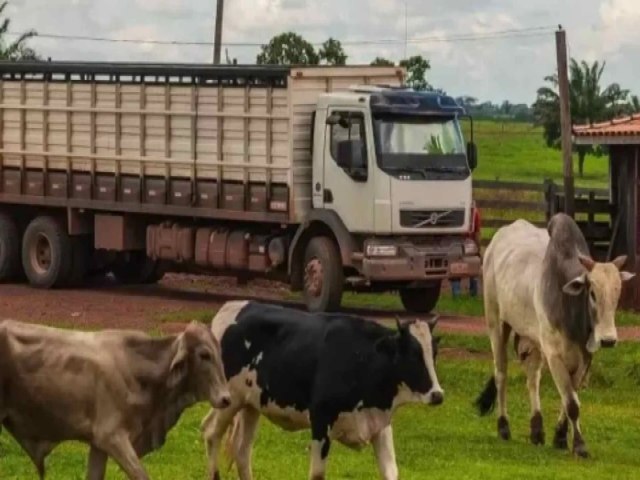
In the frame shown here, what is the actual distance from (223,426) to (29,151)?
759 inches

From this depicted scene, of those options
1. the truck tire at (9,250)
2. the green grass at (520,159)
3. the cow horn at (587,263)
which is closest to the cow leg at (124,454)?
the cow horn at (587,263)

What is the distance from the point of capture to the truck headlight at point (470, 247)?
88.1ft

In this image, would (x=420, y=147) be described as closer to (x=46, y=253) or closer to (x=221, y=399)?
(x=46, y=253)

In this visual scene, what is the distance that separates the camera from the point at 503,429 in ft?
55.4

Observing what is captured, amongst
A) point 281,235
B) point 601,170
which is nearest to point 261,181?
point 281,235

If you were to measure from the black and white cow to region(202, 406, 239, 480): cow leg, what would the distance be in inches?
6.3

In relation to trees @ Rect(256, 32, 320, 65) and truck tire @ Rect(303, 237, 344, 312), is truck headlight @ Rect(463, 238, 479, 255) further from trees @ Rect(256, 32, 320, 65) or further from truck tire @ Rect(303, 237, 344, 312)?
trees @ Rect(256, 32, 320, 65)

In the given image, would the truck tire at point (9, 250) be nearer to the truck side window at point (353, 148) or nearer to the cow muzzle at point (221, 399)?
the truck side window at point (353, 148)

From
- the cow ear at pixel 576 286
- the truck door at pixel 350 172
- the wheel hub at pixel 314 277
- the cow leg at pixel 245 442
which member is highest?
the truck door at pixel 350 172

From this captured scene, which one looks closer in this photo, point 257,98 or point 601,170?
point 257,98

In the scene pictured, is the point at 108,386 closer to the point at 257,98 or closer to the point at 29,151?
the point at 257,98

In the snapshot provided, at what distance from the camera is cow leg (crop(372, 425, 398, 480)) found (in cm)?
1196

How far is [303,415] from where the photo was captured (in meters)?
12.2

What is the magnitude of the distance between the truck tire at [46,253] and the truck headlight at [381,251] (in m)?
6.93
